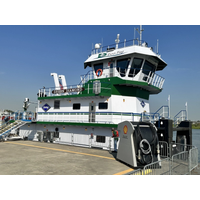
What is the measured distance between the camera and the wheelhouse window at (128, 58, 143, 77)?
56.1ft

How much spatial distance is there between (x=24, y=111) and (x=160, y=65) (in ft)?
54.2

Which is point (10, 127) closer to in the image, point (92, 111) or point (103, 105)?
point (92, 111)

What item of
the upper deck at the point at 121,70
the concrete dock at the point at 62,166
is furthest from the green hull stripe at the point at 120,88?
the concrete dock at the point at 62,166

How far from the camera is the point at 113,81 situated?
55.1ft

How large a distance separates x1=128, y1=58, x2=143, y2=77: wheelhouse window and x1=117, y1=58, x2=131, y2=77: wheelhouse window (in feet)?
1.66

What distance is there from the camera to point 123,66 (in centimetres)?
1748

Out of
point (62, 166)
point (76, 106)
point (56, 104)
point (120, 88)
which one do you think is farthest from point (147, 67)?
point (62, 166)

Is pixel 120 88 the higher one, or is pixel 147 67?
→ pixel 147 67

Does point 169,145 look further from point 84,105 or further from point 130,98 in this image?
point 84,105

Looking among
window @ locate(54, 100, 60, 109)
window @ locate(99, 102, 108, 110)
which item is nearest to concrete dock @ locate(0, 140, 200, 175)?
window @ locate(99, 102, 108, 110)

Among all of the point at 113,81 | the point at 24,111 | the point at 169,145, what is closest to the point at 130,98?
the point at 113,81

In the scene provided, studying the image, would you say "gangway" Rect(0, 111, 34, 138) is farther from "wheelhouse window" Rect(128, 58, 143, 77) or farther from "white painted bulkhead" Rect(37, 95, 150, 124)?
"wheelhouse window" Rect(128, 58, 143, 77)

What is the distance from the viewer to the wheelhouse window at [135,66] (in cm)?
1709

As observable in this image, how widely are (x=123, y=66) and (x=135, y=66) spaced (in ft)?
3.65
